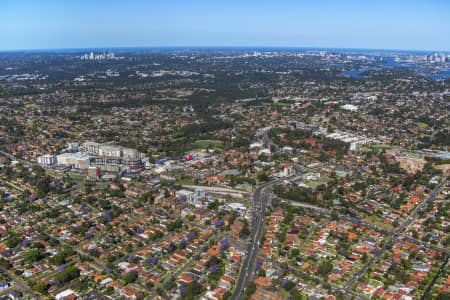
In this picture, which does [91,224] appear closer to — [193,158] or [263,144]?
[193,158]

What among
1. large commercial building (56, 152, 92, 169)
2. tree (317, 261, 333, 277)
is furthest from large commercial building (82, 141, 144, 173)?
tree (317, 261, 333, 277)

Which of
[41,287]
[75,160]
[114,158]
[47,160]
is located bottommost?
[41,287]

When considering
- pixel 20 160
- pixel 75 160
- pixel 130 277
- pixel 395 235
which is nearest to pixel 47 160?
pixel 75 160

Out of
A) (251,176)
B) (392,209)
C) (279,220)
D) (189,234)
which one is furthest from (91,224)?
(392,209)

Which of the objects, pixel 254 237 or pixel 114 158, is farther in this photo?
pixel 114 158

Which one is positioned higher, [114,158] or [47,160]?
[114,158]

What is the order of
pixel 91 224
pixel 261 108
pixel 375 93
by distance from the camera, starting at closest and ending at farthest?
pixel 91 224, pixel 261 108, pixel 375 93

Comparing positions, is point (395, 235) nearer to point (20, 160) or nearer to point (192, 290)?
point (192, 290)

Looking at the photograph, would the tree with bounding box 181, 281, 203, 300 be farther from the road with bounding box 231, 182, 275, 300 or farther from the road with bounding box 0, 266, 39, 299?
the road with bounding box 0, 266, 39, 299

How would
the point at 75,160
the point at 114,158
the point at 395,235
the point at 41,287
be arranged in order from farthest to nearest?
the point at 75,160 < the point at 114,158 < the point at 395,235 < the point at 41,287
